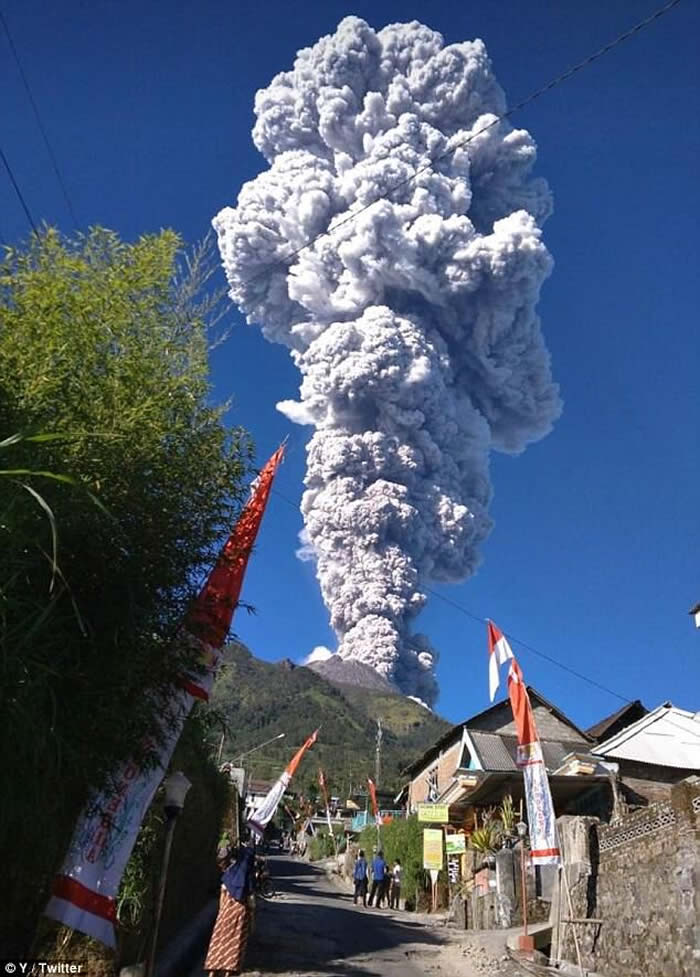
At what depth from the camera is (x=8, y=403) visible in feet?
14.0

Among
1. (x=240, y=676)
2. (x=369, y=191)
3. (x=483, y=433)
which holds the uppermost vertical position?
(x=369, y=191)

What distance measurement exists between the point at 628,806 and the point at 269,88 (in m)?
77.9

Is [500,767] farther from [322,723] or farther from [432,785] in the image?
[322,723]

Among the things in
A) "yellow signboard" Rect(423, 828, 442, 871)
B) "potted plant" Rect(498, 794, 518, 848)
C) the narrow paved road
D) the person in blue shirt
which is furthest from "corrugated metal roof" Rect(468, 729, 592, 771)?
the narrow paved road

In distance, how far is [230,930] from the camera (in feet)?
27.4

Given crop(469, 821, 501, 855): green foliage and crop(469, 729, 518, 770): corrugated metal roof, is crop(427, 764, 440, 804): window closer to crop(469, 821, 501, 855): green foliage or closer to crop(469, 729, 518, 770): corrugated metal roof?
crop(469, 729, 518, 770): corrugated metal roof

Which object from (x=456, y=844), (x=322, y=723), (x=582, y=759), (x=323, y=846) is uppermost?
(x=322, y=723)

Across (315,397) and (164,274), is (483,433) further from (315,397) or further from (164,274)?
(164,274)

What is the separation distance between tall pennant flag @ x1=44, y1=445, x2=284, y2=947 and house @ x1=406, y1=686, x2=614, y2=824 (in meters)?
15.3

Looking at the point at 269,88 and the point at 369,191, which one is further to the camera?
the point at 269,88

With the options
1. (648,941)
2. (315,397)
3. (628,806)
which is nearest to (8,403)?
(648,941)

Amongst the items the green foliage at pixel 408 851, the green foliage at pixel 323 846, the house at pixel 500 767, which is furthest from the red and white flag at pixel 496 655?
the green foliage at pixel 323 846

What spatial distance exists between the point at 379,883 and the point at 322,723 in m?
86.7

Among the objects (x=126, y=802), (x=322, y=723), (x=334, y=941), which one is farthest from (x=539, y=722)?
(x=322, y=723)
